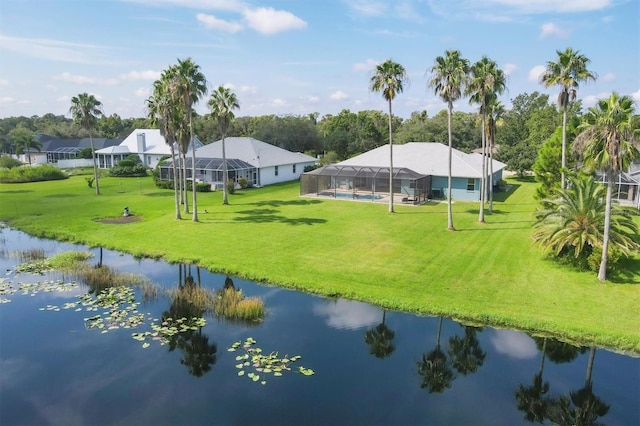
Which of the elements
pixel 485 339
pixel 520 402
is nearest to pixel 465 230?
pixel 485 339

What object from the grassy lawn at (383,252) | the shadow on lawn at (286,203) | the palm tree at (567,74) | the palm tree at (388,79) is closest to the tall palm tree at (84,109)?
the grassy lawn at (383,252)

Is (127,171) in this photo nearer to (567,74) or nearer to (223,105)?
(223,105)

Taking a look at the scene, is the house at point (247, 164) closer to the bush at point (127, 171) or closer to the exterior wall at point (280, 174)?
the exterior wall at point (280, 174)

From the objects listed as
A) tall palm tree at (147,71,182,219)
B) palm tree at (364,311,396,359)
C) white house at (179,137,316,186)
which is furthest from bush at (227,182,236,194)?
palm tree at (364,311,396,359)

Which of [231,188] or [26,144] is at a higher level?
[26,144]

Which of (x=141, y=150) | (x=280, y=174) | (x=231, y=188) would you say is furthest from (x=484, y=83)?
(x=141, y=150)
